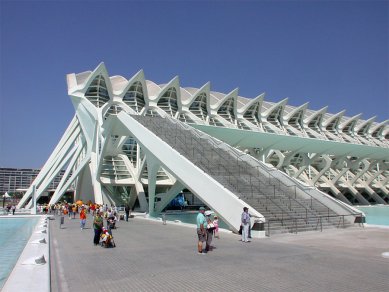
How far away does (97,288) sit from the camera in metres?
5.50

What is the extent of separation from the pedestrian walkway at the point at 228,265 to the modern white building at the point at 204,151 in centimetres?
304

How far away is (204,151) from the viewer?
62.8 ft

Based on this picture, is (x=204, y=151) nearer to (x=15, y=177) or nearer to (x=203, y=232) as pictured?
(x=203, y=232)

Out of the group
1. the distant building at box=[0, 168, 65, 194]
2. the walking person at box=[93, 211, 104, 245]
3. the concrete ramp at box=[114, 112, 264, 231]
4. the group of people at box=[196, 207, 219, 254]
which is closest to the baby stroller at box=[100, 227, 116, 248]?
the walking person at box=[93, 211, 104, 245]

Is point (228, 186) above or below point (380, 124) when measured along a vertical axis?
below

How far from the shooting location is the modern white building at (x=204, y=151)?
15.3 m

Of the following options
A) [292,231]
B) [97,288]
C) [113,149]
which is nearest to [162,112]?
[113,149]

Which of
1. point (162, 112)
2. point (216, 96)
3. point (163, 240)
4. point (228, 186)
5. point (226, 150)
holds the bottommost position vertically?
point (163, 240)

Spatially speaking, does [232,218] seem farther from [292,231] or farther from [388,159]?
[388,159]

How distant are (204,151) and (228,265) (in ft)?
39.8

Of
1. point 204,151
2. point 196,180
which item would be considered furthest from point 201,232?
point 204,151

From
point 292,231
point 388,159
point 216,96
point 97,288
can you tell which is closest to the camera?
point 97,288

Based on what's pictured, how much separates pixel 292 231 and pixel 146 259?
6.34m

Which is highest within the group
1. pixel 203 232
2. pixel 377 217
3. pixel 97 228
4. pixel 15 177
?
pixel 15 177
